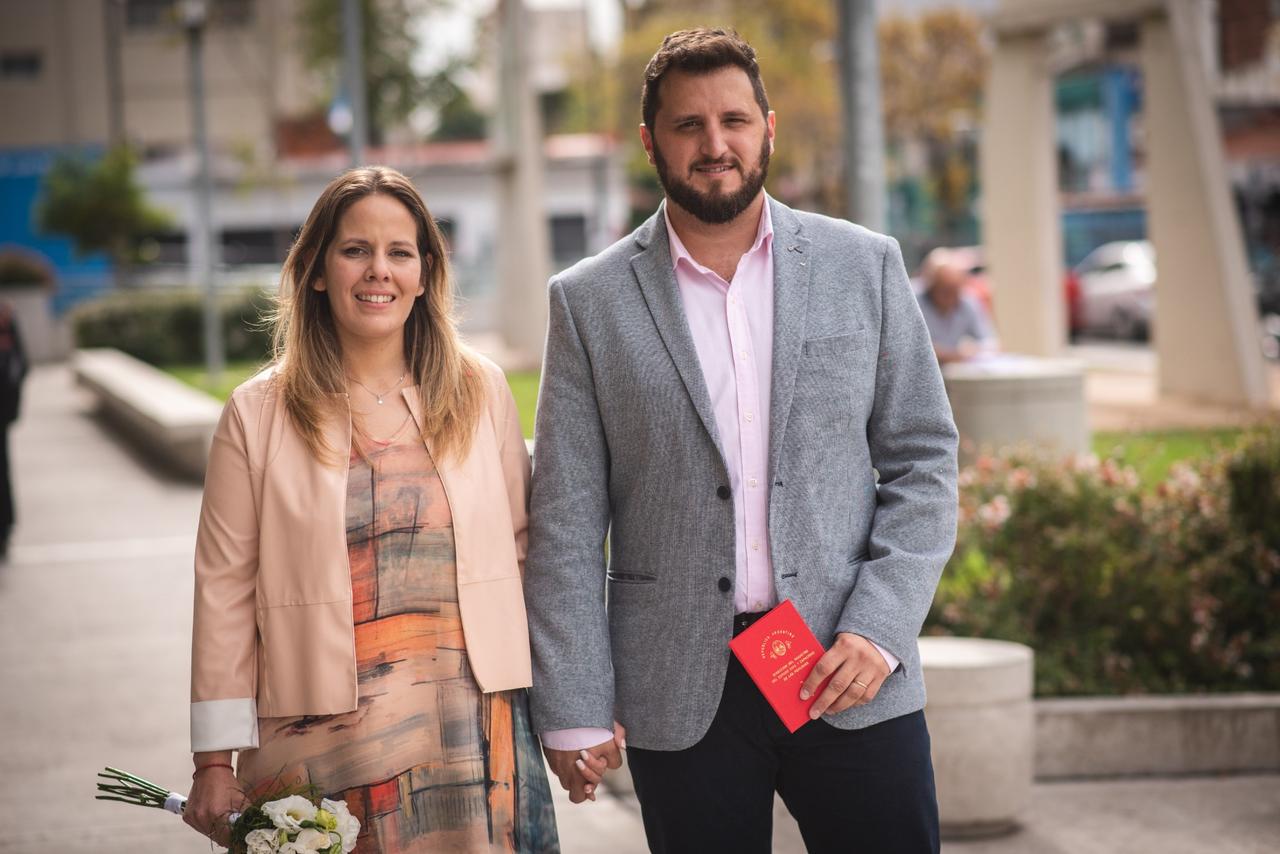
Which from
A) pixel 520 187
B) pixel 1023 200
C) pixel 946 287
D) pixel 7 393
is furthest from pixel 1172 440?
pixel 520 187

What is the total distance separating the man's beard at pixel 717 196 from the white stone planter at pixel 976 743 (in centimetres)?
252

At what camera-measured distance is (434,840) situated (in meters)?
3.12

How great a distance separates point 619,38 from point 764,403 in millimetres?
38284

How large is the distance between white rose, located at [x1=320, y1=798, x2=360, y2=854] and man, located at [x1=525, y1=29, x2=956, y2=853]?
1.35ft

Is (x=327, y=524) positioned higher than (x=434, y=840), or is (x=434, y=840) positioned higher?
(x=327, y=524)

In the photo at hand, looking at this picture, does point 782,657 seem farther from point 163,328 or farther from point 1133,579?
point 163,328

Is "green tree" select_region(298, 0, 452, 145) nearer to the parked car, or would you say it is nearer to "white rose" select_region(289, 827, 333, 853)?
the parked car

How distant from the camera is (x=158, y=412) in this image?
1516 cm

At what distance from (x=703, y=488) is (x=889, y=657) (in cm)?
47

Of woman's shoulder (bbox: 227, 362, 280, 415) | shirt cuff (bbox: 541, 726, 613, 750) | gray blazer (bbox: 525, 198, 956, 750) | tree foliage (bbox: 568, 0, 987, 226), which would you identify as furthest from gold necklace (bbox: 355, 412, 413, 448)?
tree foliage (bbox: 568, 0, 987, 226)

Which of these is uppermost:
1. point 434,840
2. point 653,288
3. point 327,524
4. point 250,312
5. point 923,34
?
point 923,34

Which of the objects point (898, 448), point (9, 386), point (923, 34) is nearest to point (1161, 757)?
point (898, 448)

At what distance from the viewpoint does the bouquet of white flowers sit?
283cm

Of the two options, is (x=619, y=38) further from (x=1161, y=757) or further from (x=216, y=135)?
(x=1161, y=757)
